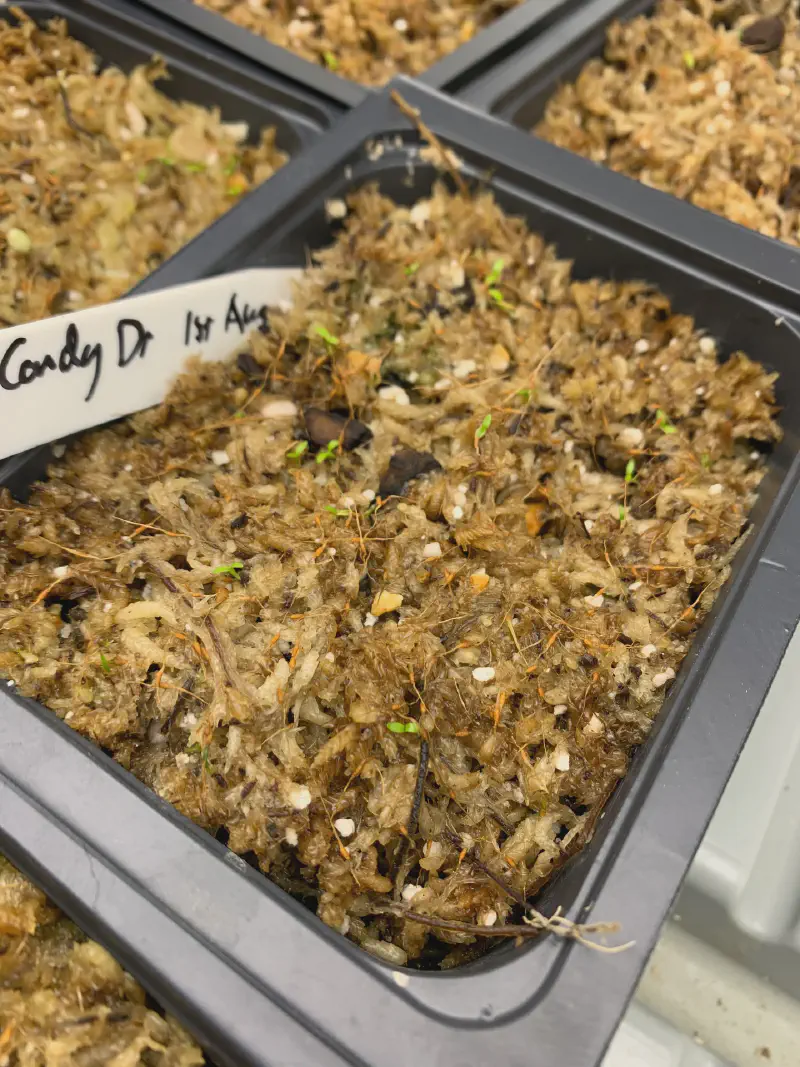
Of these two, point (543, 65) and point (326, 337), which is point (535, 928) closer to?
point (326, 337)

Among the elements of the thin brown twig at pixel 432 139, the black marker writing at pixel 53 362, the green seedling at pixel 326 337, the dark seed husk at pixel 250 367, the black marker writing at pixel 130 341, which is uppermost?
the thin brown twig at pixel 432 139

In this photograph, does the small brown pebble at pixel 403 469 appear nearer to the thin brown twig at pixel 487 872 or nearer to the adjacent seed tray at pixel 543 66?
the thin brown twig at pixel 487 872

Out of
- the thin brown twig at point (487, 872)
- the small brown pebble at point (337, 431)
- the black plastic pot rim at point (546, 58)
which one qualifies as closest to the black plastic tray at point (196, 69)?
the black plastic pot rim at point (546, 58)

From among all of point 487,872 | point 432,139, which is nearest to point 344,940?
point 487,872

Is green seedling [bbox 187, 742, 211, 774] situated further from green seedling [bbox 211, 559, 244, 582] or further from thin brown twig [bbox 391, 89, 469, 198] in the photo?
thin brown twig [bbox 391, 89, 469, 198]

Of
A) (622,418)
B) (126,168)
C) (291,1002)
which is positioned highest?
(126,168)

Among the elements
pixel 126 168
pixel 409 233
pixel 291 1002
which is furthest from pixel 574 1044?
pixel 126 168

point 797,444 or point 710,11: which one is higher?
point 710,11

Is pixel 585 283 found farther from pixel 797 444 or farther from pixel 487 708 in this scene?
pixel 487 708
